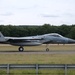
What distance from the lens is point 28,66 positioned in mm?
14164

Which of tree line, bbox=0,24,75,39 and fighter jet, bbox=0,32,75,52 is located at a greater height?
fighter jet, bbox=0,32,75,52

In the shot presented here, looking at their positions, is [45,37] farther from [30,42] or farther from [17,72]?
[17,72]

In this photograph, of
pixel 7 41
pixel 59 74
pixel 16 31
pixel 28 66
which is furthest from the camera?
pixel 16 31

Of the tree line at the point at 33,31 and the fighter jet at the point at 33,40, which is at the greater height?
the fighter jet at the point at 33,40

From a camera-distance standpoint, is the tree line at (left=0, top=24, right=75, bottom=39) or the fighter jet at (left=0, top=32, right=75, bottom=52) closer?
the fighter jet at (left=0, top=32, right=75, bottom=52)

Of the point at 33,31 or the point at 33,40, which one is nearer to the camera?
the point at 33,40

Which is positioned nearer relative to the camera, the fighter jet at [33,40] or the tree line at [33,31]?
the fighter jet at [33,40]

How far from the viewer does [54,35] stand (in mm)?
45969

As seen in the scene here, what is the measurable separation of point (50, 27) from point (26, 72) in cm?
10654

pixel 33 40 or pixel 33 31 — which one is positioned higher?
pixel 33 40

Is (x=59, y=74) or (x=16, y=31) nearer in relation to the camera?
(x=59, y=74)

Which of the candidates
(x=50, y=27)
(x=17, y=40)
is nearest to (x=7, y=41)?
(x=17, y=40)

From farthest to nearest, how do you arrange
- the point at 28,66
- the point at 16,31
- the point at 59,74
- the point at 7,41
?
the point at 16,31
the point at 7,41
the point at 59,74
the point at 28,66

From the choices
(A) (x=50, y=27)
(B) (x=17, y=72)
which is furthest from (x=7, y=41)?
(A) (x=50, y=27)
